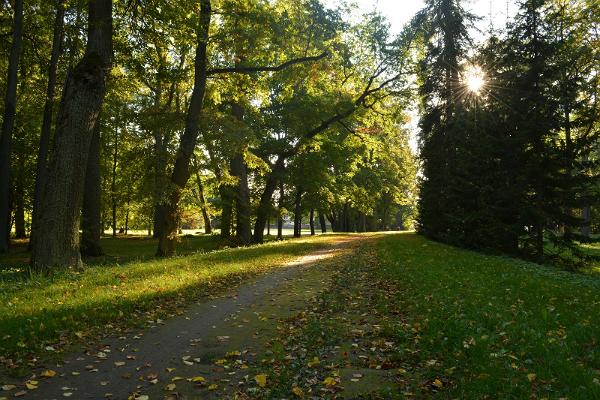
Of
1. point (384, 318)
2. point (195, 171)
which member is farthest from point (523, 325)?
point (195, 171)

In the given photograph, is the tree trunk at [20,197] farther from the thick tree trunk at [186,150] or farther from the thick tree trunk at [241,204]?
the thick tree trunk at [186,150]

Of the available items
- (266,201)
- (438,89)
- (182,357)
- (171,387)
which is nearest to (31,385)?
(171,387)

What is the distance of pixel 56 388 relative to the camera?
17.3 feet

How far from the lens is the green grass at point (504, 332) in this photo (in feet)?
16.2

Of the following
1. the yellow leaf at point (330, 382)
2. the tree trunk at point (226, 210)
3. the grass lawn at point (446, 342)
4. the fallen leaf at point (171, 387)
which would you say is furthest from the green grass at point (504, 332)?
the tree trunk at point (226, 210)

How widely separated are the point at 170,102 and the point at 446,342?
23.6 meters

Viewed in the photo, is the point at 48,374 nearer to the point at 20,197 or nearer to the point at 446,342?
the point at 446,342

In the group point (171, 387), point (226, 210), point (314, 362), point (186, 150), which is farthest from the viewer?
point (226, 210)

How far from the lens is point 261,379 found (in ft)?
18.2

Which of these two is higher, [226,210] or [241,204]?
[241,204]

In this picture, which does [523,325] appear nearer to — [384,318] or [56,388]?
[384,318]

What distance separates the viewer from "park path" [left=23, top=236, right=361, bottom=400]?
17.5 feet

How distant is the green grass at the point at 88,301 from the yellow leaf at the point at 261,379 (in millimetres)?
2886

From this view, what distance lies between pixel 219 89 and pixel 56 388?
19183mm
